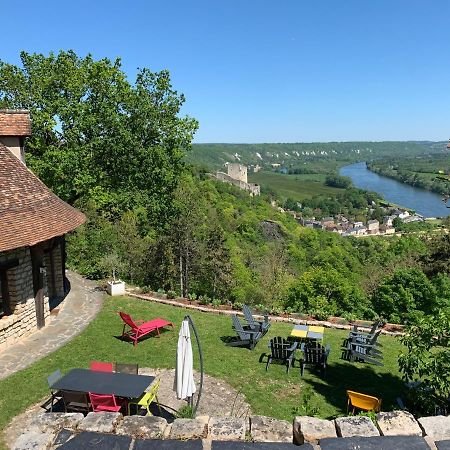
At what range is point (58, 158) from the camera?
19.5 meters

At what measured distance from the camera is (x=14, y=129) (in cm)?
1456

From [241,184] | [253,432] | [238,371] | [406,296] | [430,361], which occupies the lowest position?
[241,184]

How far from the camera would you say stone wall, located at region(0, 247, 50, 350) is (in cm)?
1167

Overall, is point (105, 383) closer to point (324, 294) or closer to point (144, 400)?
point (144, 400)

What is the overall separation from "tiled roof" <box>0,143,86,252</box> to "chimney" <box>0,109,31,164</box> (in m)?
0.65

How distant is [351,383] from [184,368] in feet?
16.0

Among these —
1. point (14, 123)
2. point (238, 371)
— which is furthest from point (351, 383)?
point (14, 123)

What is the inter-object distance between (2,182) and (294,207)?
12555cm

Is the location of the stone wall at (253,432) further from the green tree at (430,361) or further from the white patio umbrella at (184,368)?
the white patio umbrella at (184,368)

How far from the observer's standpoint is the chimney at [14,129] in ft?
47.6

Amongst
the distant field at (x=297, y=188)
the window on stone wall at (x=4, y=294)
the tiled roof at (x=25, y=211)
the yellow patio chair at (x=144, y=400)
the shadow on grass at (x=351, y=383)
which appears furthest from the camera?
the distant field at (x=297, y=188)

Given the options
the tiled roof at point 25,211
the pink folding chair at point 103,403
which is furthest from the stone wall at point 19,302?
the pink folding chair at point 103,403

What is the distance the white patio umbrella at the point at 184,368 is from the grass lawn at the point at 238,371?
1.85 m

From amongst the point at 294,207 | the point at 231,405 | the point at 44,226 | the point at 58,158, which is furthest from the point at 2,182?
the point at 294,207
